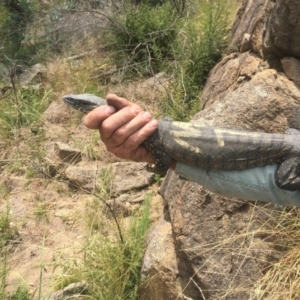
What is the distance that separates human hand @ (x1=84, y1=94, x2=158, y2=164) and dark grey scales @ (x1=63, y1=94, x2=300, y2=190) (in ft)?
0.65

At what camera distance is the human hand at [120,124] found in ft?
6.51

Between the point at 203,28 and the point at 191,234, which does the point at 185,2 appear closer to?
the point at 203,28

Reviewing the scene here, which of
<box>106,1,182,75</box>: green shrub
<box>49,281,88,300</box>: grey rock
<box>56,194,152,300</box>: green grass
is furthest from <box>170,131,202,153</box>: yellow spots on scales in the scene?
<box>106,1,182,75</box>: green shrub

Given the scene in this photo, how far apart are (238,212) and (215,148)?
1.15 meters

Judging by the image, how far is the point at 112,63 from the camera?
723 centimetres

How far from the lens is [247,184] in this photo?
2.16m

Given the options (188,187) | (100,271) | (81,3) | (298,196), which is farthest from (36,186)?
(81,3)

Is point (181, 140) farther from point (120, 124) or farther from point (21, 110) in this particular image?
point (21, 110)

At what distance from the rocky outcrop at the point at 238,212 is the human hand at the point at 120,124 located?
1.26 metres

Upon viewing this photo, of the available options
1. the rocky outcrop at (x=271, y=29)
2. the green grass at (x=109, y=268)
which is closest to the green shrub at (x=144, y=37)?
the rocky outcrop at (x=271, y=29)

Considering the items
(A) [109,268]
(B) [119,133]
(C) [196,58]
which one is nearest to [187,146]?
(B) [119,133]

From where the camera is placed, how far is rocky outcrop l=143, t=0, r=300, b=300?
10.2ft

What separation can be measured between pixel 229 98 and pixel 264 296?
62.0 inches

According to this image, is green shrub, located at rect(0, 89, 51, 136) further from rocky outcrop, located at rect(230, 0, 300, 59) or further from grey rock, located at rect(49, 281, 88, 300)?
rocky outcrop, located at rect(230, 0, 300, 59)
